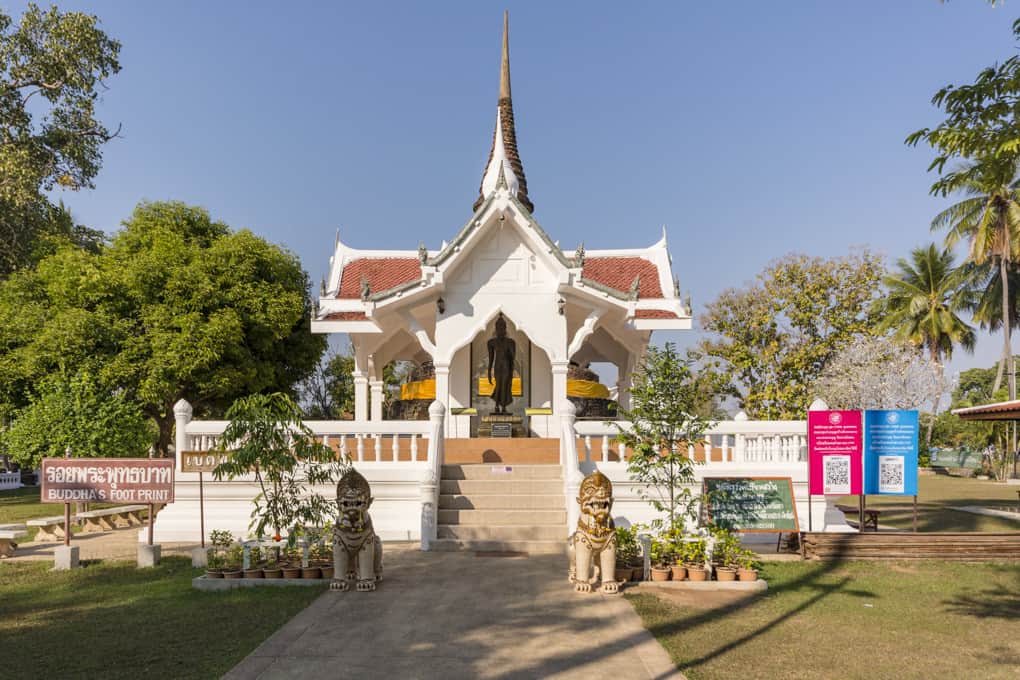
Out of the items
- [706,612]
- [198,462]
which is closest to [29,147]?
[198,462]

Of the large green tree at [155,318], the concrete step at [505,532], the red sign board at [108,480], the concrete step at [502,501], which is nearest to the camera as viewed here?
the red sign board at [108,480]

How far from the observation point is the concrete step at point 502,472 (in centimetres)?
1366

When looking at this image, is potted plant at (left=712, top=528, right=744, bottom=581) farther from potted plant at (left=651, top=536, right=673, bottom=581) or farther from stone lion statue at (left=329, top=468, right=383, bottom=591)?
stone lion statue at (left=329, top=468, right=383, bottom=591)

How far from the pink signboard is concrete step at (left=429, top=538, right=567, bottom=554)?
4.52 metres

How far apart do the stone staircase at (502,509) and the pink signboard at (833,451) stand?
442cm

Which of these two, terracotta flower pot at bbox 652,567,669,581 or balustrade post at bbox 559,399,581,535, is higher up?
balustrade post at bbox 559,399,581,535

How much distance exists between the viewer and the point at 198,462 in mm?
12578

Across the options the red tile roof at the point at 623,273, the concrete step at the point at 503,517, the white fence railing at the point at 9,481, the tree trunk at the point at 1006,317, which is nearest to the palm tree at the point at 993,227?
the tree trunk at the point at 1006,317

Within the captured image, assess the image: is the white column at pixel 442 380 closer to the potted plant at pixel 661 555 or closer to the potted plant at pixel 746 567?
the potted plant at pixel 661 555

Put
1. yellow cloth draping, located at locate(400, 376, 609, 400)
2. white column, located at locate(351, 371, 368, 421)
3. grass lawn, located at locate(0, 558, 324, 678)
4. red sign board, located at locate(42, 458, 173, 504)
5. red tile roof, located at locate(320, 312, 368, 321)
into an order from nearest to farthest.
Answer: grass lawn, located at locate(0, 558, 324, 678)
red sign board, located at locate(42, 458, 173, 504)
red tile roof, located at locate(320, 312, 368, 321)
yellow cloth draping, located at locate(400, 376, 609, 400)
white column, located at locate(351, 371, 368, 421)

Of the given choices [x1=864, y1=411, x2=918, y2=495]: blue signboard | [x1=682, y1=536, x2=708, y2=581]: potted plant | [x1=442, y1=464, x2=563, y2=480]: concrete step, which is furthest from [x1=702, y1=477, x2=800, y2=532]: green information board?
[x1=442, y1=464, x2=563, y2=480]: concrete step

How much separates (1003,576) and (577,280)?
31.7ft

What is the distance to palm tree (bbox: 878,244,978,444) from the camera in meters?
44.2

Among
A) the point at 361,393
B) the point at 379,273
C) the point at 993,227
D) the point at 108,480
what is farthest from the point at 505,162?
the point at 993,227
